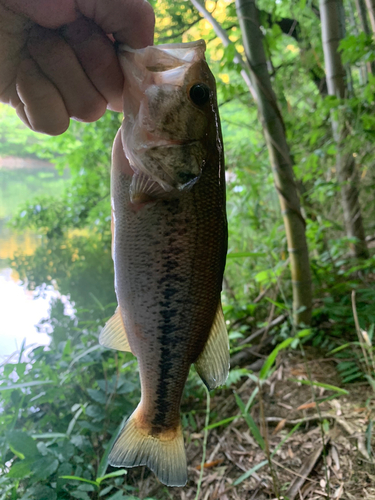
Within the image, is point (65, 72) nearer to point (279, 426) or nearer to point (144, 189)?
point (144, 189)

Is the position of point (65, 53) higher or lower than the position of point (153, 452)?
higher

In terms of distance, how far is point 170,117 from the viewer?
864 millimetres

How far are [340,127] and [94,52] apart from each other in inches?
78.4

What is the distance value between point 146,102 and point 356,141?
1911 mm

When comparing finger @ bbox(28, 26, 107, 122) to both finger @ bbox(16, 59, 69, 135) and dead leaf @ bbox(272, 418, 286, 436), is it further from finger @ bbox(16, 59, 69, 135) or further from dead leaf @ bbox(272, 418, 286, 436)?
dead leaf @ bbox(272, 418, 286, 436)

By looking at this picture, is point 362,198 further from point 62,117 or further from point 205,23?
point 62,117

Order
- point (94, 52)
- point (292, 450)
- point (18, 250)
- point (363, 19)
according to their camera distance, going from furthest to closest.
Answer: point (18, 250) < point (363, 19) < point (292, 450) < point (94, 52)

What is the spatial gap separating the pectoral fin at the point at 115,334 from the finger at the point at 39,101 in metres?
0.74

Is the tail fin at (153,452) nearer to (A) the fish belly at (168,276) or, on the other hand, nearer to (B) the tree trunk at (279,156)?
(A) the fish belly at (168,276)

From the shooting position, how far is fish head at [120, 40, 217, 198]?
855 mm

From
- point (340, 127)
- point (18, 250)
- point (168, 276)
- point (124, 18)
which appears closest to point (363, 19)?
point (340, 127)

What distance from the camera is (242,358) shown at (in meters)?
2.41

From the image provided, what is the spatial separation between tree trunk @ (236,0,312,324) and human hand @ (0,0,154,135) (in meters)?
1.24

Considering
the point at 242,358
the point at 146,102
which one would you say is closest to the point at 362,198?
the point at 242,358
